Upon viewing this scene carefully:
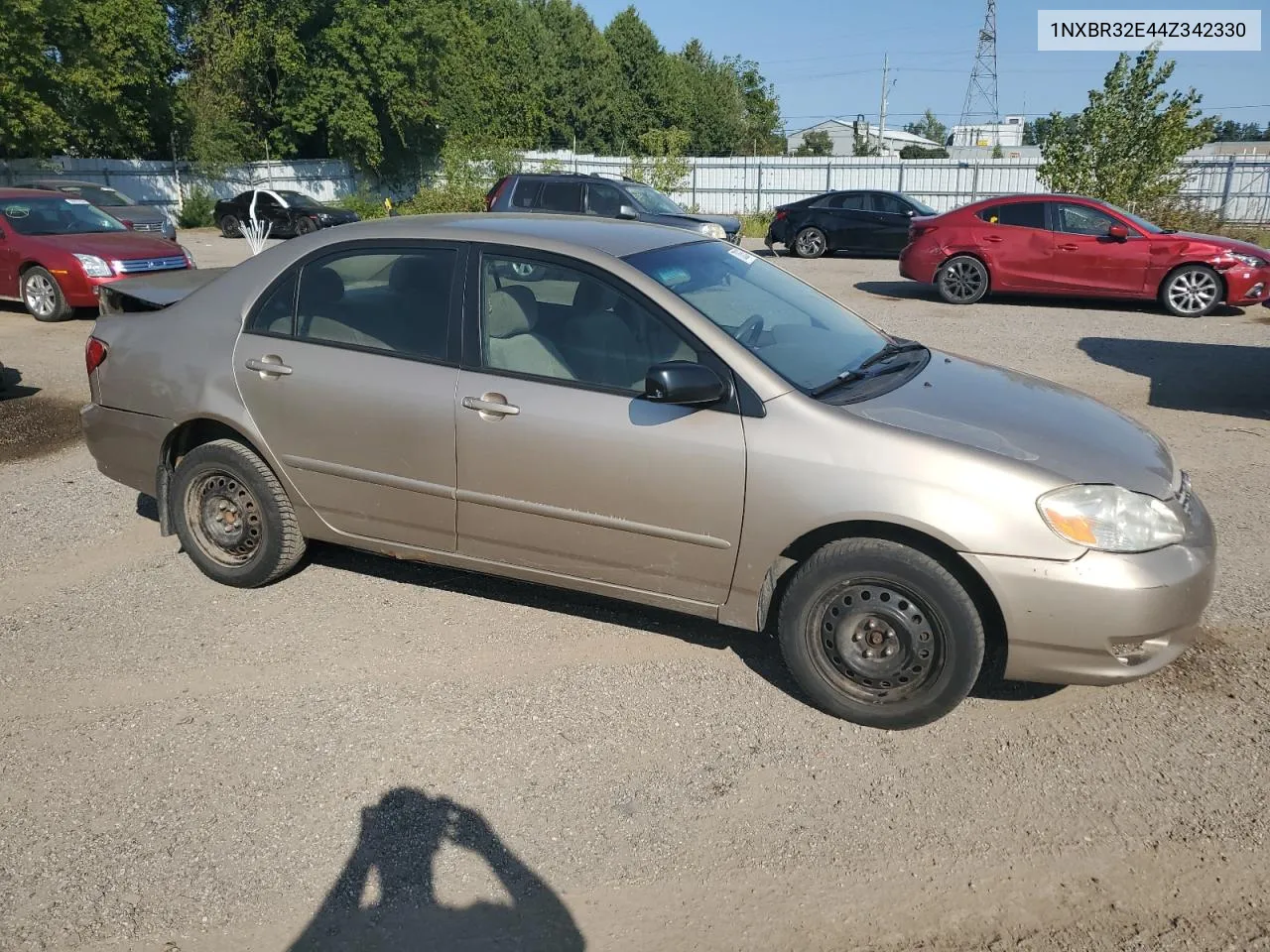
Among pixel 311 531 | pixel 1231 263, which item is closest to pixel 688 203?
pixel 1231 263

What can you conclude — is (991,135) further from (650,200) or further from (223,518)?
(223,518)

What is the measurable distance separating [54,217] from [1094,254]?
13711 mm

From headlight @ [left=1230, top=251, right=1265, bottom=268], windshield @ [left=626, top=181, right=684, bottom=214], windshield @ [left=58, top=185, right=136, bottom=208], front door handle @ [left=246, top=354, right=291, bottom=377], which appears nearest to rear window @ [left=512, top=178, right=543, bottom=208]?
windshield @ [left=626, top=181, right=684, bottom=214]

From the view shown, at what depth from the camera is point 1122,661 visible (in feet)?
11.4

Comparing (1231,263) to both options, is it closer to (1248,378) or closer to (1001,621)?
(1248,378)

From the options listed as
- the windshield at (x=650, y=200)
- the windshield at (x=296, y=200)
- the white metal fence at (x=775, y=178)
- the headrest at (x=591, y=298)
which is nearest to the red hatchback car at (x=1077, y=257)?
the windshield at (x=650, y=200)

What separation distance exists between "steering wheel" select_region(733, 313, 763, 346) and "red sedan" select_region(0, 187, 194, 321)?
34.7ft

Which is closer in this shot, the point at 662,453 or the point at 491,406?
the point at 662,453

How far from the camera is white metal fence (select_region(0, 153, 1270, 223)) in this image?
28.5 m

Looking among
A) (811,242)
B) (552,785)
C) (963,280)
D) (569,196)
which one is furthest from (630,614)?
(811,242)

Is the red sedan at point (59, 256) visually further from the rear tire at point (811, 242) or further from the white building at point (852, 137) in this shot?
the white building at point (852, 137)

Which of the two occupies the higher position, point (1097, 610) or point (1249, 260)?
point (1249, 260)

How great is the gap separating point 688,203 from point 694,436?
1317 inches

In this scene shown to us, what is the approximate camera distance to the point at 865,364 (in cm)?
438
